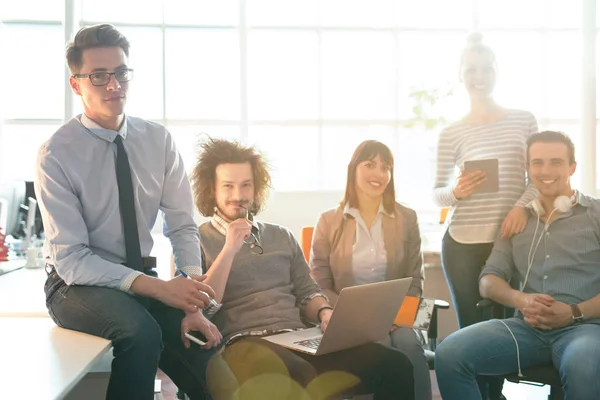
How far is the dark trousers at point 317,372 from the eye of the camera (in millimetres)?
2385

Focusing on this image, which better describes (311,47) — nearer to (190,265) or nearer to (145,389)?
(190,265)

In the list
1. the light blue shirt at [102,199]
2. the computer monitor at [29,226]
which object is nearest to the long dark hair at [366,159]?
the light blue shirt at [102,199]

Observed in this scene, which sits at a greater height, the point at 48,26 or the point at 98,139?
the point at 48,26

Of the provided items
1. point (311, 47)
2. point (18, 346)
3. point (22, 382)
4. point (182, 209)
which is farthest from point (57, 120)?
point (22, 382)

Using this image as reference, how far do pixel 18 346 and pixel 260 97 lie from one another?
477cm

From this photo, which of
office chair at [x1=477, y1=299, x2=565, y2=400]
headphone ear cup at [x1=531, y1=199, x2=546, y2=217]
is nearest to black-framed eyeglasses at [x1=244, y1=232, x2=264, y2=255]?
office chair at [x1=477, y1=299, x2=565, y2=400]

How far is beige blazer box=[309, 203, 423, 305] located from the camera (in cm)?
308

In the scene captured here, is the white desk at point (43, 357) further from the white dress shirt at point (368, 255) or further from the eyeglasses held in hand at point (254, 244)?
the white dress shirt at point (368, 255)

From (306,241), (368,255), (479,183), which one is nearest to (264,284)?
(368,255)

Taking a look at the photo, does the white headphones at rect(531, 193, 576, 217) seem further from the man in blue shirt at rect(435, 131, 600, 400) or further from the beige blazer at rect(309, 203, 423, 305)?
the beige blazer at rect(309, 203, 423, 305)

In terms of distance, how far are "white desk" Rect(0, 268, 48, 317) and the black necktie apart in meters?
0.41

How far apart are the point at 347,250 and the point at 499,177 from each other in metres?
0.78

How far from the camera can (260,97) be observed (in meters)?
6.53

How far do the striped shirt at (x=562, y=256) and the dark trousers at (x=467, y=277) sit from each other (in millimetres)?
119
